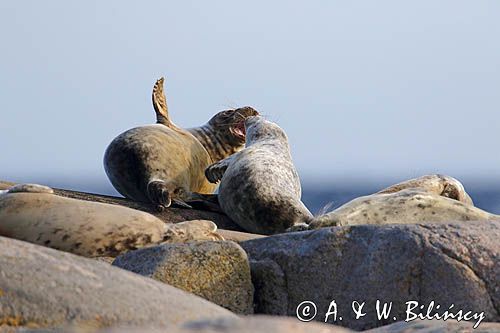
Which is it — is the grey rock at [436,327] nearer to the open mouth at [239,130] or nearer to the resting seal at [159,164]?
the resting seal at [159,164]

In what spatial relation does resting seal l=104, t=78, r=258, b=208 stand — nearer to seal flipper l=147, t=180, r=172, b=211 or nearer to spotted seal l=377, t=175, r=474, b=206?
seal flipper l=147, t=180, r=172, b=211

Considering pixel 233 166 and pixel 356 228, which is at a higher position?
pixel 356 228

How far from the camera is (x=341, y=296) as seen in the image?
13.7ft

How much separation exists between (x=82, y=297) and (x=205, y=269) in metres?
1.46

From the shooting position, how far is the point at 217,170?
8.24 metres

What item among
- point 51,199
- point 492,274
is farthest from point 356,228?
point 51,199

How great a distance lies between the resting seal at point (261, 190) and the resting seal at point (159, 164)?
384 mm

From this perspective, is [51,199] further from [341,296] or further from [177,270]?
[341,296]

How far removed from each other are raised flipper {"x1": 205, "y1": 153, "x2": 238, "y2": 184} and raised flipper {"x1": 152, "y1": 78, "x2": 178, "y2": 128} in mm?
1525

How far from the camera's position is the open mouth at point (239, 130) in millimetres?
10250

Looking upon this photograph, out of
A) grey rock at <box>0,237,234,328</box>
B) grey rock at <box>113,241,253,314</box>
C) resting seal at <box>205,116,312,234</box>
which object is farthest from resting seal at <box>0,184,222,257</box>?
resting seal at <box>205,116,312,234</box>

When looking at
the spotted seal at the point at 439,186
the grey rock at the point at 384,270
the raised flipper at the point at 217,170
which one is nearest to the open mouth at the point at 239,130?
the raised flipper at the point at 217,170

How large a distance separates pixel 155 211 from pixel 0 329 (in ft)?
15.9

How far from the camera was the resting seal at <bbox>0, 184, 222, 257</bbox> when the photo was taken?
4.66 meters
